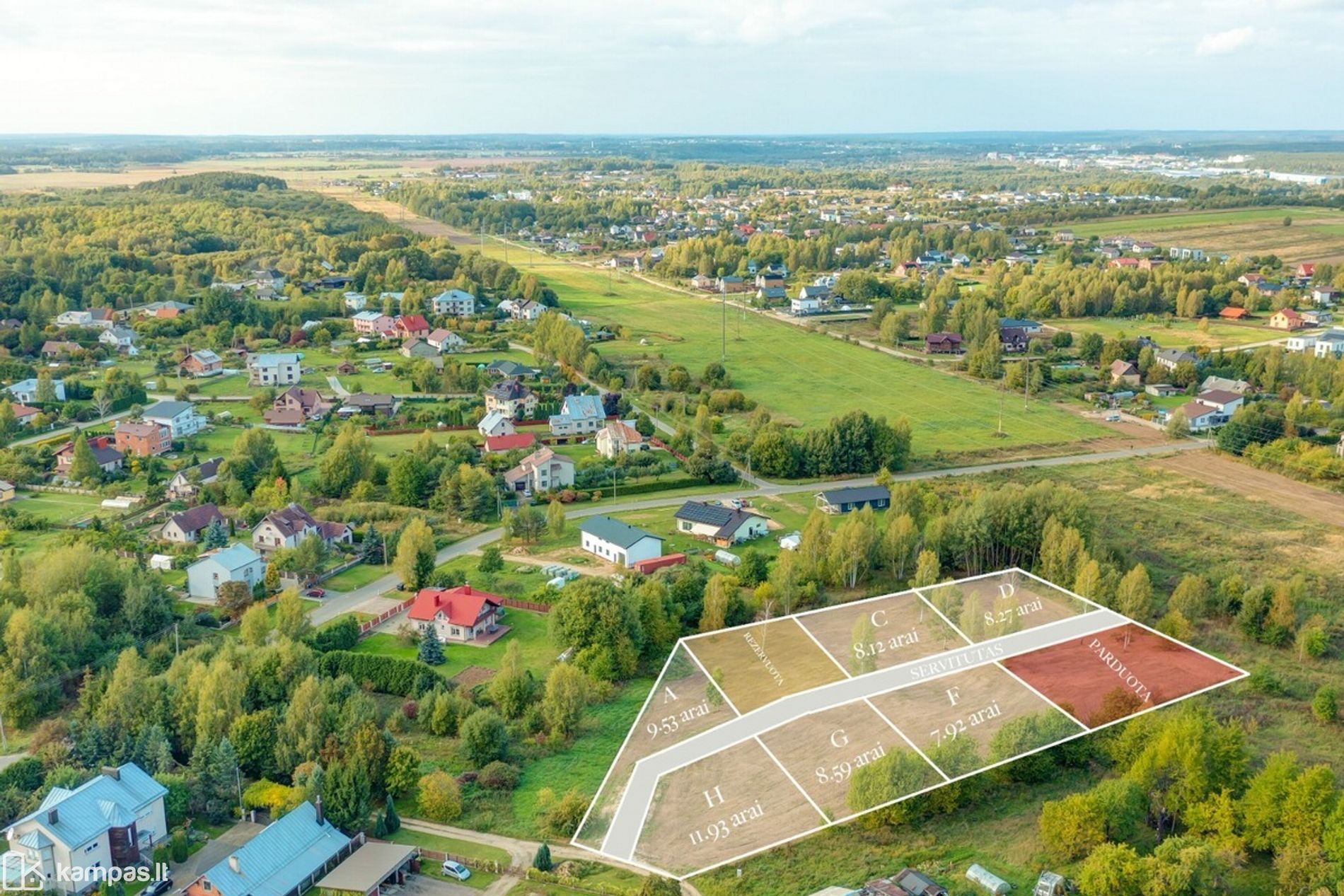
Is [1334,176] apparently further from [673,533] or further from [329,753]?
[329,753]

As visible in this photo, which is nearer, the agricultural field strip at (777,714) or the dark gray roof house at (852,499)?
the agricultural field strip at (777,714)

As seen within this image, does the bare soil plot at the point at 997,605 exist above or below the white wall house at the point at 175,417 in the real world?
above

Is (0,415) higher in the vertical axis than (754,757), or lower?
lower

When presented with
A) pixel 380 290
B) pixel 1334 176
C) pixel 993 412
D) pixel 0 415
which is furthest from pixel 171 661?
pixel 1334 176

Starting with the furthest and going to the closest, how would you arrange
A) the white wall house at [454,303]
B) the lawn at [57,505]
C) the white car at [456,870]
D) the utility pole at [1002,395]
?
the white wall house at [454,303]
the utility pole at [1002,395]
the lawn at [57,505]
the white car at [456,870]

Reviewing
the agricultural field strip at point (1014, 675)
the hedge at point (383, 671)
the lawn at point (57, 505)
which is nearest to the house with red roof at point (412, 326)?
the lawn at point (57, 505)

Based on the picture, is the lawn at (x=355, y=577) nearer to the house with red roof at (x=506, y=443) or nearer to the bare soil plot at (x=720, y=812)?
the house with red roof at (x=506, y=443)
